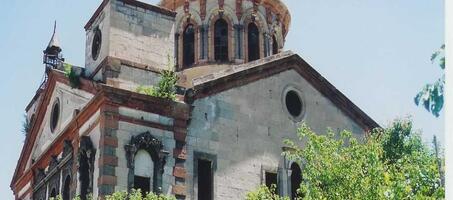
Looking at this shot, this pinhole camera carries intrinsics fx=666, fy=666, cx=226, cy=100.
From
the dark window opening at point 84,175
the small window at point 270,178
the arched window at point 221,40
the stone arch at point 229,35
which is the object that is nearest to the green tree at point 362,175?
the small window at point 270,178

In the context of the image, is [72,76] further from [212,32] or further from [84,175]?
[212,32]

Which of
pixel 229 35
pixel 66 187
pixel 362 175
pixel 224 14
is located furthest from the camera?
pixel 224 14

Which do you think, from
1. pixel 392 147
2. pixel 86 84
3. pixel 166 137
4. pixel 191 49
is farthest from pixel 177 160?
pixel 191 49

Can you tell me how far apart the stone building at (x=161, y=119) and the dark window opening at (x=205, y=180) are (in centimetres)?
3

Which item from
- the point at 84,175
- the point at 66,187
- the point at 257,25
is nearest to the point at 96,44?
the point at 84,175

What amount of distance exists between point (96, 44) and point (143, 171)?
562 centimetres

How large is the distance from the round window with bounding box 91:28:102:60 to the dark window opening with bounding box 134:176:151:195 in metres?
5.13

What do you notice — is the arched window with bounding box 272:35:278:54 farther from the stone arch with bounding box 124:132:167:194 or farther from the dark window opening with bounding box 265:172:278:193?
the stone arch with bounding box 124:132:167:194

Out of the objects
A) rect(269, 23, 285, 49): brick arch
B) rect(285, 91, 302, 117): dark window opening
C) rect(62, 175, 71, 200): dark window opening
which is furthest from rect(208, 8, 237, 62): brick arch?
rect(62, 175, 71, 200): dark window opening

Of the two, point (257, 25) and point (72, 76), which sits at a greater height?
point (257, 25)

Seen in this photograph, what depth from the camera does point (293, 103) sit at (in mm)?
26578

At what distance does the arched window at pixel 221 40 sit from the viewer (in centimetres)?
3119

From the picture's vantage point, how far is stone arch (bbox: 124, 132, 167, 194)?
2125cm

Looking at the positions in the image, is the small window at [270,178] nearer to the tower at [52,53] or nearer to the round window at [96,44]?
the round window at [96,44]
